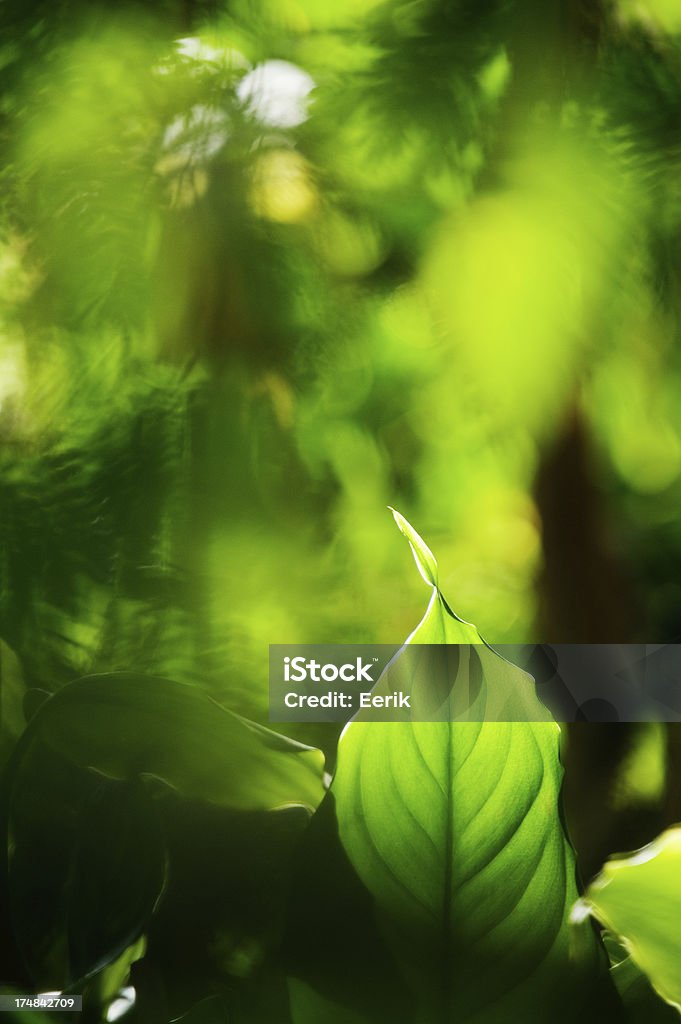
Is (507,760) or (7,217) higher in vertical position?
(7,217)

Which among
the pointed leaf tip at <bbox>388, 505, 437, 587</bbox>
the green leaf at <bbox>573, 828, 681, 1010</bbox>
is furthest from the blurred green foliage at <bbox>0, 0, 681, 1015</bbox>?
the green leaf at <bbox>573, 828, 681, 1010</bbox>

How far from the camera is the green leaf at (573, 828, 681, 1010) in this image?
18.3 inches

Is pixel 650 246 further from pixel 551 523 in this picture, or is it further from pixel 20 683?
pixel 20 683

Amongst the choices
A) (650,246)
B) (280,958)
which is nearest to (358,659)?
(280,958)

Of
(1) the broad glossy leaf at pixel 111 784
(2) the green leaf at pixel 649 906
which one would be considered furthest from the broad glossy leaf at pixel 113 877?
(2) the green leaf at pixel 649 906

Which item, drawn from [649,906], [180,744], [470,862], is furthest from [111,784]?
[649,906]

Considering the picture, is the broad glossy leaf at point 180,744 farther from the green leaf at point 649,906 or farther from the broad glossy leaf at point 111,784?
the green leaf at point 649,906

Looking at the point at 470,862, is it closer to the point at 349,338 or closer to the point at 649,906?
the point at 649,906

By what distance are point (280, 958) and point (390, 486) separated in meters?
0.26

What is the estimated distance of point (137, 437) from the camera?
492 millimetres

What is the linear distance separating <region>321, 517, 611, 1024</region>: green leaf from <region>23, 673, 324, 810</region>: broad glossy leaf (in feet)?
0.11

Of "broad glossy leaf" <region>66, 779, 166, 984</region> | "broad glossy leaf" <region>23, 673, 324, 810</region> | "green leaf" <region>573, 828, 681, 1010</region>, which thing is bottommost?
"green leaf" <region>573, 828, 681, 1010</region>

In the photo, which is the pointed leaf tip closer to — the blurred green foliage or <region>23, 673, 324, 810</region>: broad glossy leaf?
the blurred green foliage

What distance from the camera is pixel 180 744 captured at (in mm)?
480
